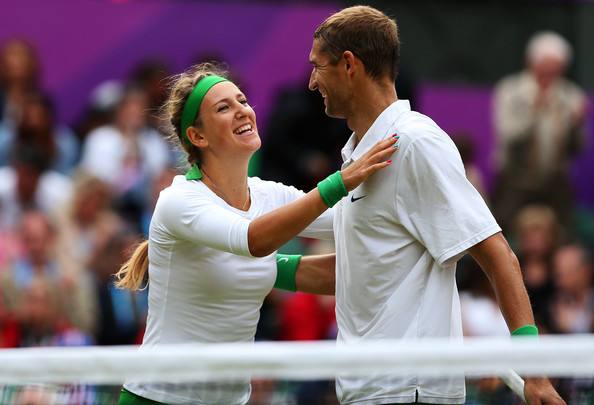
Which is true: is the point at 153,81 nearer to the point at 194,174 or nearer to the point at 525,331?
the point at 194,174

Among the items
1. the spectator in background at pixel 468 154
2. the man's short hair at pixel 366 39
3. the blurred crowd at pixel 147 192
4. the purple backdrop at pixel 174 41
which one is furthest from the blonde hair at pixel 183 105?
the purple backdrop at pixel 174 41

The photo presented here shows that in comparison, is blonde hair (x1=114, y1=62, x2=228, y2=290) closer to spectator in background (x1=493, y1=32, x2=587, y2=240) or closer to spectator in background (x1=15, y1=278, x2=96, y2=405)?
spectator in background (x1=15, y1=278, x2=96, y2=405)

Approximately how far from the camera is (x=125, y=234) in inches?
310

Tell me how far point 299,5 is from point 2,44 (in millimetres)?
2590

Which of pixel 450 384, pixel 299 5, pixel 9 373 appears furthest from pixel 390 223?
pixel 299 5

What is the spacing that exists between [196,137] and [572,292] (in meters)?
4.89

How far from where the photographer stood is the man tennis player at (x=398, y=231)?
12.3 feet

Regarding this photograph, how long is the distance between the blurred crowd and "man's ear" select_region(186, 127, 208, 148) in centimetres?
310

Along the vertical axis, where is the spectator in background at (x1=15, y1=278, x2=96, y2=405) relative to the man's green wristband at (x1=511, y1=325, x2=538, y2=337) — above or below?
below

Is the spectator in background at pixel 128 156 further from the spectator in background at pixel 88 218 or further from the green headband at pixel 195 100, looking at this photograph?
the green headband at pixel 195 100

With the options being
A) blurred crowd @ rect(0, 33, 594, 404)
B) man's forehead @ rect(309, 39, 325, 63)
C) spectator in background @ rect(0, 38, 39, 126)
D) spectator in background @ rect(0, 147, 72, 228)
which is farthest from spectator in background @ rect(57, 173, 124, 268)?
man's forehead @ rect(309, 39, 325, 63)

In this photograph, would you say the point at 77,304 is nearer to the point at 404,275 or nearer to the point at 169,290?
the point at 169,290

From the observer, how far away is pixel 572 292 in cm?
843

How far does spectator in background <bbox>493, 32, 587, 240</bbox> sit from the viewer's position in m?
9.20
